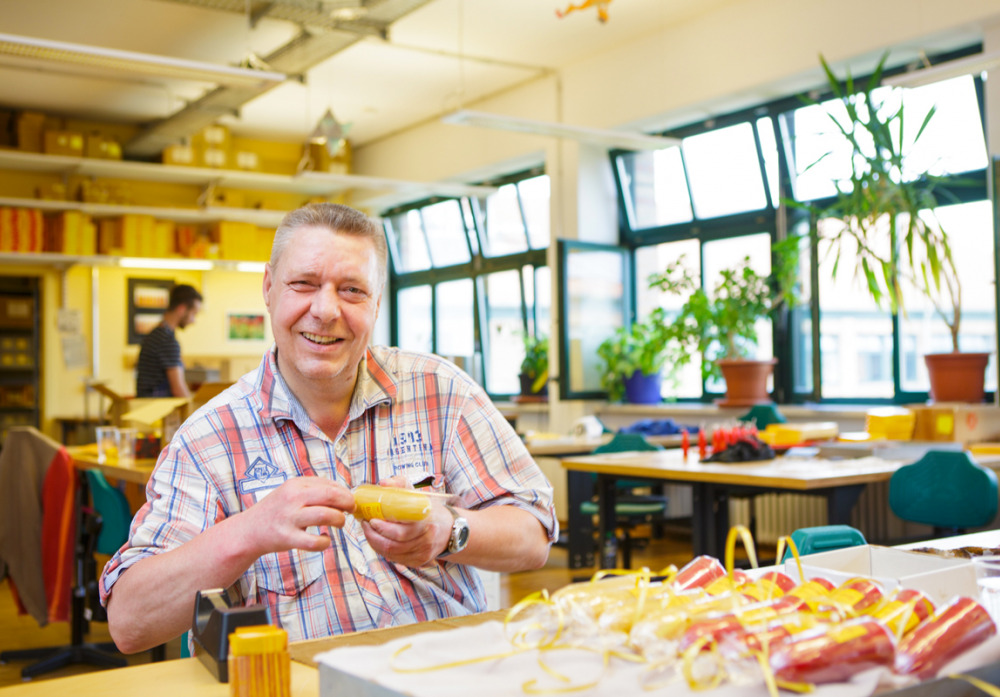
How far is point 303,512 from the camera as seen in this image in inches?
47.0

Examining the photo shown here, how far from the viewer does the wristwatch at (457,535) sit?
54.9 inches

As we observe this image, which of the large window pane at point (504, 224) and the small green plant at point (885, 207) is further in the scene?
the large window pane at point (504, 224)

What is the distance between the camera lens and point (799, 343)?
6859 mm

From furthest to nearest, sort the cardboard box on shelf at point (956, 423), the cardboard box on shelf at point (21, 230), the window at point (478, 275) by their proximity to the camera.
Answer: the window at point (478, 275) < the cardboard box on shelf at point (21, 230) < the cardboard box on shelf at point (956, 423)

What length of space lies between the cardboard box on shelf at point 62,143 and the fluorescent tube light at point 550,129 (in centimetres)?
435

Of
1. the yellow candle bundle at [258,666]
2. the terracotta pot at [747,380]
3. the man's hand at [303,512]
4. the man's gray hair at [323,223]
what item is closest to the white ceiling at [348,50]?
the terracotta pot at [747,380]

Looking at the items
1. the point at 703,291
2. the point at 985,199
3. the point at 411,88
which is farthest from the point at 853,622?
the point at 411,88

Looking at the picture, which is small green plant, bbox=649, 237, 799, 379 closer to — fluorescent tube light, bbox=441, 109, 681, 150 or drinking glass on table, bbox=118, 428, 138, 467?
fluorescent tube light, bbox=441, 109, 681, 150

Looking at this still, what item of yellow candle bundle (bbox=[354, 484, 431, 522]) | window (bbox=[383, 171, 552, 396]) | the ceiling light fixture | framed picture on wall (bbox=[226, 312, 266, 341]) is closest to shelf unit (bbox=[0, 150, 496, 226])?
window (bbox=[383, 171, 552, 396])

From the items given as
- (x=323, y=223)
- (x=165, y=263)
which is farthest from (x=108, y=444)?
(x=165, y=263)

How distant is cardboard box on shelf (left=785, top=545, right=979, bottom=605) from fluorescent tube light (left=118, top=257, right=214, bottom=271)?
344 inches

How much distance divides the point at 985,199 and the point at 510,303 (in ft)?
14.6

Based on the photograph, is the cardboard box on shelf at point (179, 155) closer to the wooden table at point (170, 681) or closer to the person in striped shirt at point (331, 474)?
the person in striped shirt at point (331, 474)

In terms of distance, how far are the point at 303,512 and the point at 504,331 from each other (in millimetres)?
8061
